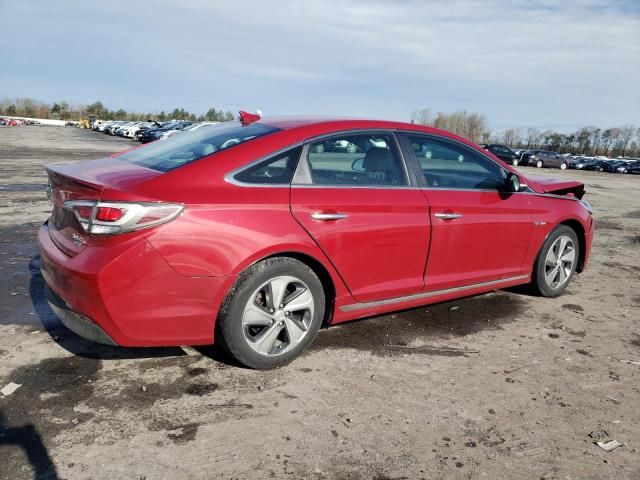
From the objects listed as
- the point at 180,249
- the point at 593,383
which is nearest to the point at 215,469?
the point at 180,249

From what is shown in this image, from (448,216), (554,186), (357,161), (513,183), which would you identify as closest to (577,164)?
(554,186)

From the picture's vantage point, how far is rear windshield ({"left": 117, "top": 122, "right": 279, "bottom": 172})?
3408 mm

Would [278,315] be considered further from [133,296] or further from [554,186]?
[554,186]

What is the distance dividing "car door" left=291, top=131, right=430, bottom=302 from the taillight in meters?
0.79

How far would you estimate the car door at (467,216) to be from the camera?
409cm

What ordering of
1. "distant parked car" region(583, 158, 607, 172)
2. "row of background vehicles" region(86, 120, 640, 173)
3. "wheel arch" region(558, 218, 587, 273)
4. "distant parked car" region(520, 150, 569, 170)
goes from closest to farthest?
1. "wheel arch" region(558, 218, 587, 273)
2. "row of background vehicles" region(86, 120, 640, 173)
3. "distant parked car" region(520, 150, 569, 170)
4. "distant parked car" region(583, 158, 607, 172)

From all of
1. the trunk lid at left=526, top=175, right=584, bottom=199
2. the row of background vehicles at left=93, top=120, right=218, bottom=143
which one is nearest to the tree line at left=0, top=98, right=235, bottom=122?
the row of background vehicles at left=93, top=120, right=218, bottom=143

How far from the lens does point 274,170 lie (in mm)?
3371

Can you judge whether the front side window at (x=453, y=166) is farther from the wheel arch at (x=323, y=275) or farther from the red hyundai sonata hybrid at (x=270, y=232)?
the wheel arch at (x=323, y=275)

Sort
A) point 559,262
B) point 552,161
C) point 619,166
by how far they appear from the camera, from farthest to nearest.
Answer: point 619,166, point 552,161, point 559,262

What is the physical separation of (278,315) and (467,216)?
178cm

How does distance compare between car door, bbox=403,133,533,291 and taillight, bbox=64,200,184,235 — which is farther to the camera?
car door, bbox=403,133,533,291

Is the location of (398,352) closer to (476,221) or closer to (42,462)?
(476,221)

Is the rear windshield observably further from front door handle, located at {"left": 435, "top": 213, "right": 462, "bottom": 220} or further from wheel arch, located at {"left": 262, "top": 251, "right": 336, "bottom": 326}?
front door handle, located at {"left": 435, "top": 213, "right": 462, "bottom": 220}
